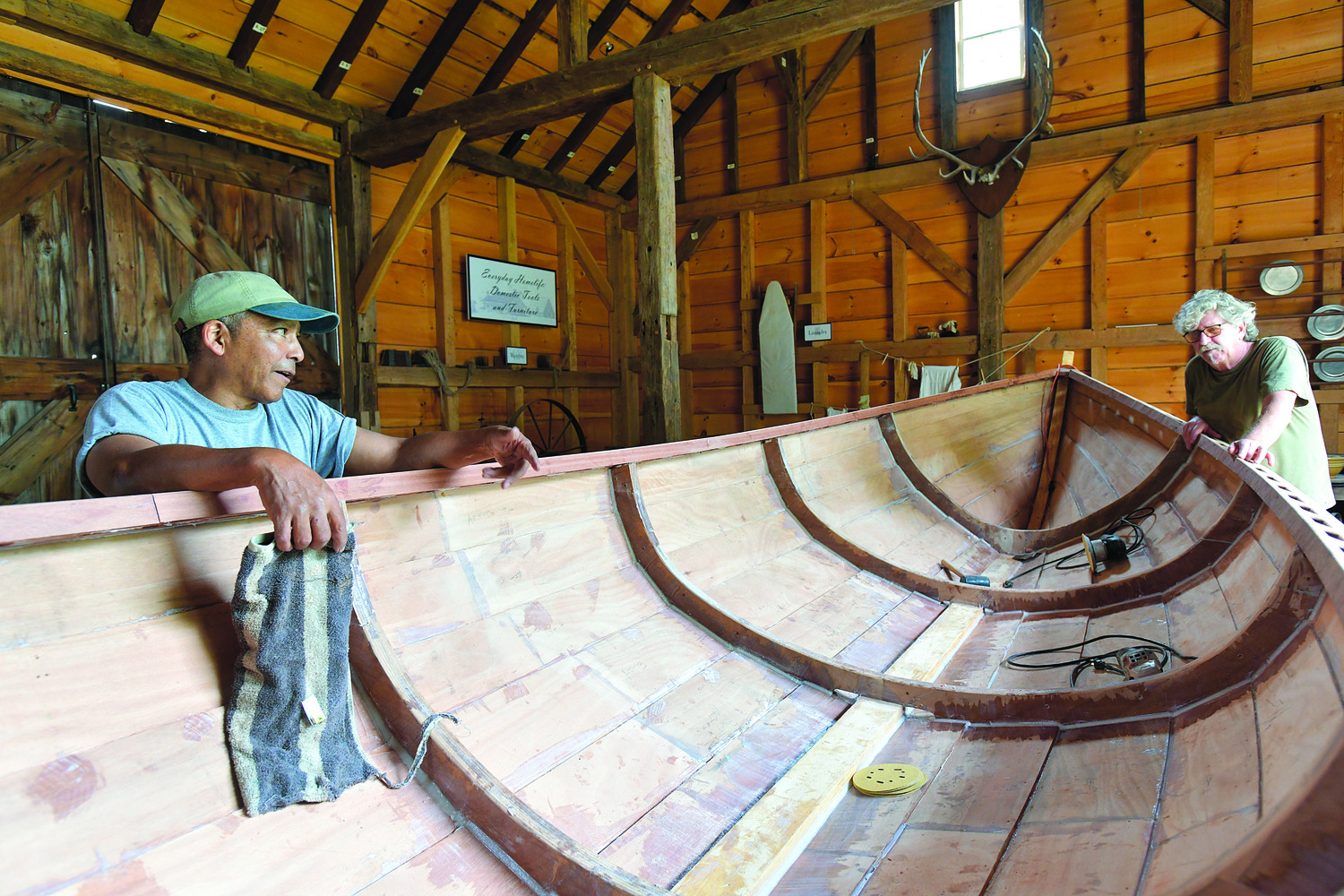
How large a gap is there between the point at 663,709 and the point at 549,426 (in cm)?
561

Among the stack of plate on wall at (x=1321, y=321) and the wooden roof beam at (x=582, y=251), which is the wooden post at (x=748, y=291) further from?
the stack of plate on wall at (x=1321, y=321)

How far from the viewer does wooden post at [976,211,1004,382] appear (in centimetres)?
602

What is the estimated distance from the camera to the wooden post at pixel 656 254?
3.98 meters

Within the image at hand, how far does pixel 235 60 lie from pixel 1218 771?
5458 mm

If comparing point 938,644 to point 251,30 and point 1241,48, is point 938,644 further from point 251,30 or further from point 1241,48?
point 1241,48

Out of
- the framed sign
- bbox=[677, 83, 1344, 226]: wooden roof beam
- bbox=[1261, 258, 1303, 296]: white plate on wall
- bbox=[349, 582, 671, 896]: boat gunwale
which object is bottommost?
bbox=[349, 582, 671, 896]: boat gunwale

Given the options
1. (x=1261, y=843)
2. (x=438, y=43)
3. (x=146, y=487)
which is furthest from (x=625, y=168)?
(x=1261, y=843)

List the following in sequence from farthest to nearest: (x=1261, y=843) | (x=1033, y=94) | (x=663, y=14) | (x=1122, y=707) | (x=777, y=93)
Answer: (x=777, y=93)
(x=663, y=14)
(x=1033, y=94)
(x=1122, y=707)
(x=1261, y=843)

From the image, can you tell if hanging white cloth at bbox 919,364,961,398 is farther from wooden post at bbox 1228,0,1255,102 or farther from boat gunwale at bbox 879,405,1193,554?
boat gunwale at bbox 879,405,1193,554

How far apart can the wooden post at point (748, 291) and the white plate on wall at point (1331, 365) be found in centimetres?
417

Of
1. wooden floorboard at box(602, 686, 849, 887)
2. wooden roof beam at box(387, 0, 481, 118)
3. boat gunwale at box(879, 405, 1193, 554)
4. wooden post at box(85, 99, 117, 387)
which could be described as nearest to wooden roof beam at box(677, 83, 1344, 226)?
wooden roof beam at box(387, 0, 481, 118)

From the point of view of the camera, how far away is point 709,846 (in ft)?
3.50

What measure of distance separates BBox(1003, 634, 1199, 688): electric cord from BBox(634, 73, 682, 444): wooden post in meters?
2.47

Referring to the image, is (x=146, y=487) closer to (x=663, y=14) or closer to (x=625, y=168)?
(x=663, y=14)
